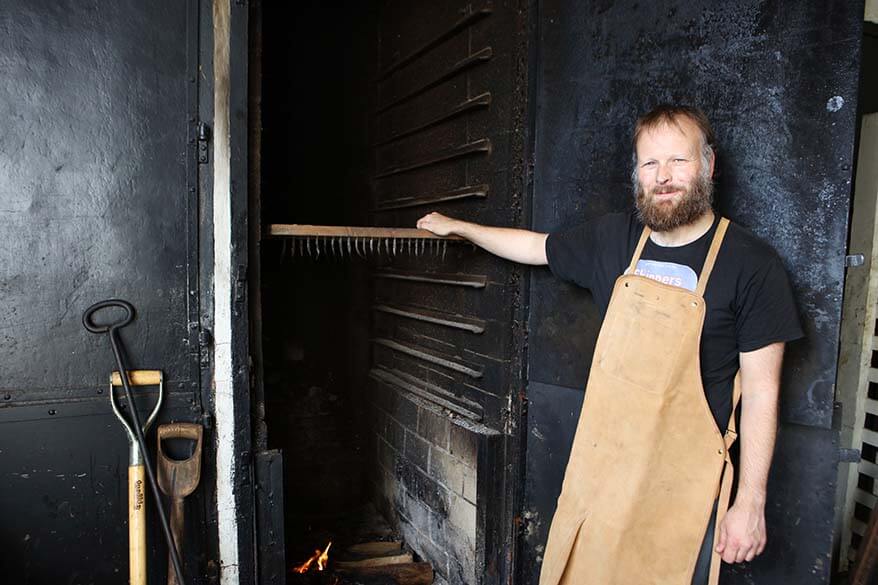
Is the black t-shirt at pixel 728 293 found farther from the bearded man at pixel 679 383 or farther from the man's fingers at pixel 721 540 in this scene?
the man's fingers at pixel 721 540

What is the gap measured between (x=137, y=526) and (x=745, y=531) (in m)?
2.04

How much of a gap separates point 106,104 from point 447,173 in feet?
5.23

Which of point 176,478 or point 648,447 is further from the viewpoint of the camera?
point 176,478

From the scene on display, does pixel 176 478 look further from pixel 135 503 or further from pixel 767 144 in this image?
pixel 767 144

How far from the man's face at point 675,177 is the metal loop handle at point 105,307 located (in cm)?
188

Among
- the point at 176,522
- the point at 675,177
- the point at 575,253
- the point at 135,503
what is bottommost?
the point at 176,522

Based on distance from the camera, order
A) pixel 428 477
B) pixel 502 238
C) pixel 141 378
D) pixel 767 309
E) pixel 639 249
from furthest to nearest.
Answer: pixel 428 477
pixel 502 238
pixel 141 378
pixel 639 249
pixel 767 309

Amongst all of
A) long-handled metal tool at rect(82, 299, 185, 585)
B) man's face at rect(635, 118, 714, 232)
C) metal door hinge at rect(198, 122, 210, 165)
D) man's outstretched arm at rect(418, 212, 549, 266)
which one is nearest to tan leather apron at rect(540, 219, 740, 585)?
man's face at rect(635, 118, 714, 232)

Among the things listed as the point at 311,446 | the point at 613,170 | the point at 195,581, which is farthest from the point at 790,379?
the point at 311,446

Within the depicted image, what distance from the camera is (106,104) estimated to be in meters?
2.23

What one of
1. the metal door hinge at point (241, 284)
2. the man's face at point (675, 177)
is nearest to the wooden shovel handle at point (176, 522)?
the metal door hinge at point (241, 284)

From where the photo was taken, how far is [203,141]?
234cm

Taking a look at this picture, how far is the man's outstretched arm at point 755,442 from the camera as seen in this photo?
1788mm

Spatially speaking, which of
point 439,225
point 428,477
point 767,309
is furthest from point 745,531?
point 428,477
